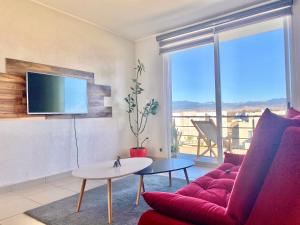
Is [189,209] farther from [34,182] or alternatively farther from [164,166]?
[34,182]

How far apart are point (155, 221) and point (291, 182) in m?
0.59

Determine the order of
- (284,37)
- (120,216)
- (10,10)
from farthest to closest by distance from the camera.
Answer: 1. (284,37)
2. (10,10)
3. (120,216)

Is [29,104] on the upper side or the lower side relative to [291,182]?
upper

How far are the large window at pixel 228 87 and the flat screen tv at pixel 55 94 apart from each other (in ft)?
5.77

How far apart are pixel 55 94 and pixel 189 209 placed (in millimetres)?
2777

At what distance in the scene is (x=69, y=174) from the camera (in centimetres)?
347

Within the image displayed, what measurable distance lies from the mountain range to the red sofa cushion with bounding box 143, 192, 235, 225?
282 centimetres

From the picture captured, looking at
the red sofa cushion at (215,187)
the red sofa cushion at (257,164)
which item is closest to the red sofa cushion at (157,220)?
the red sofa cushion at (257,164)

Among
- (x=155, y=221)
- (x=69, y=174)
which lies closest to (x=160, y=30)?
(x=69, y=174)

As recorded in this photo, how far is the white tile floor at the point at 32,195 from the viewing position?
6.79 ft

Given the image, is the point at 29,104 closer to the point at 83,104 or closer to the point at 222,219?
the point at 83,104


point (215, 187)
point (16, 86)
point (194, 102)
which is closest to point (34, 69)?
point (16, 86)

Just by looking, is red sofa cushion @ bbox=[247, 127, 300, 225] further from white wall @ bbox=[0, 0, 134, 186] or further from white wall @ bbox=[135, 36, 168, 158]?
white wall @ bbox=[135, 36, 168, 158]

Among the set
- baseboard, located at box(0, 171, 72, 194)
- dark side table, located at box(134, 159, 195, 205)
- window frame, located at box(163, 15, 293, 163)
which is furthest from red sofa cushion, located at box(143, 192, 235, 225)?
window frame, located at box(163, 15, 293, 163)
